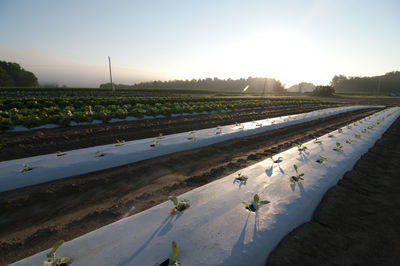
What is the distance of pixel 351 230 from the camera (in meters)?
2.53

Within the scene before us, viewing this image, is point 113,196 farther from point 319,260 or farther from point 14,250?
point 319,260

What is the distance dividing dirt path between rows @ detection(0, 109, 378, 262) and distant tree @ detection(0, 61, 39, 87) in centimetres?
6816

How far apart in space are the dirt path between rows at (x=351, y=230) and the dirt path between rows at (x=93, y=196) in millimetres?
2147

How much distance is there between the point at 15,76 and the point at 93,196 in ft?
244

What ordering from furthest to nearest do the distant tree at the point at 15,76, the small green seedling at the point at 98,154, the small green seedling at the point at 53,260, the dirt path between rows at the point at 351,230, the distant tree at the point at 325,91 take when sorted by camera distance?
the distant tree at the point at 325,91
the distant tree at the point at 15,76
the small green seedling at the point at 98,154
the dirt path between rows at the point at 351,230
the small green seedling at the point at 53,260

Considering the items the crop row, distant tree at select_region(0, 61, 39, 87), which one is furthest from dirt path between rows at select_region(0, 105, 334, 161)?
distant tree at select_region(0, 61, 39, 87)

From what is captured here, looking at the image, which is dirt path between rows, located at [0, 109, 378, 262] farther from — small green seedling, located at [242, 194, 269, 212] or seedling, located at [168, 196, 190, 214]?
small green seedling, located at [242, 194, 269, 212]

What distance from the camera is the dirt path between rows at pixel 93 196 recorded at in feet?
8.59

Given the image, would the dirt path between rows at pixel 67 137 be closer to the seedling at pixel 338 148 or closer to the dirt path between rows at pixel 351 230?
the seedling at pixel 338 148

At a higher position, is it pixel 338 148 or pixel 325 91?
pixel 325 91

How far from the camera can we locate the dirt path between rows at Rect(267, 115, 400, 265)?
2.09 metres

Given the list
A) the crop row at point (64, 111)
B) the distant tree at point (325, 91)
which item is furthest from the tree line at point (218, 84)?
the crop row at point (64, 111)

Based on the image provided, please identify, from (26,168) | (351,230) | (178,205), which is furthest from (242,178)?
(26,168)

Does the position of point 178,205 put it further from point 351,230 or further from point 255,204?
point 351,230
